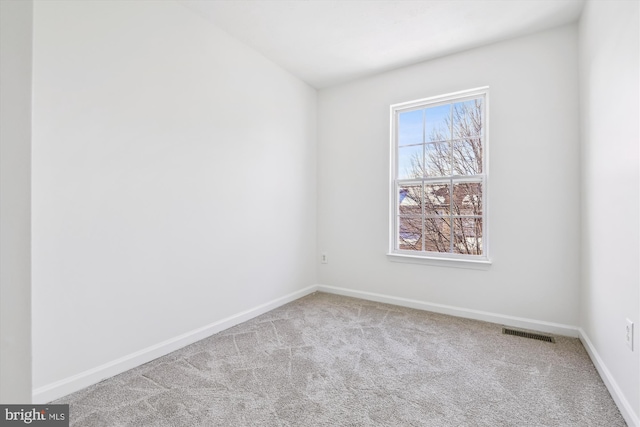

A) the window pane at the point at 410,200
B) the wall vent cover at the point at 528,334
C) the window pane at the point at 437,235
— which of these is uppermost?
the window pane at the point at 410,200

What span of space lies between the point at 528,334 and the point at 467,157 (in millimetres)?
1769

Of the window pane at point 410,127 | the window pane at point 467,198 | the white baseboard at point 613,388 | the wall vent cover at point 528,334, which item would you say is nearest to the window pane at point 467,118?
the window pane at point 410,127

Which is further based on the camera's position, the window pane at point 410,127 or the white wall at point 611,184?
the window pane at point 410,127

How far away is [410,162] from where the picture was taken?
341 cm

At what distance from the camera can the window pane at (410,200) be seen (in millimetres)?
3352

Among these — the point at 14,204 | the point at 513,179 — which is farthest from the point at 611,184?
the point at 14,204

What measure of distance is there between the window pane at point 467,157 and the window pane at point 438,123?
0.17 metres

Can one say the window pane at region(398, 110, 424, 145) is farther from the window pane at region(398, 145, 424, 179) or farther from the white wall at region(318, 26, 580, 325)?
the white wall at region(318, 26, 580, 325)

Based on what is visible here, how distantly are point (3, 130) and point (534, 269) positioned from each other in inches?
134

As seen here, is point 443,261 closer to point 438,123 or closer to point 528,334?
point 528,334

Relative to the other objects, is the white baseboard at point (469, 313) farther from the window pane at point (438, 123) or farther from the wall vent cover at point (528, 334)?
the window pane at point (438, 123)

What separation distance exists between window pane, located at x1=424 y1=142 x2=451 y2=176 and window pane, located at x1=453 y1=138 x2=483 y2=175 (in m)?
0.07

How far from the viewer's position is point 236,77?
2.81 meters

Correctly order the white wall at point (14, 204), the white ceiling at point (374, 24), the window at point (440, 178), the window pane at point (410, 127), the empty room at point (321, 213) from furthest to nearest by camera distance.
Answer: the window pane at point (410, 127) → the window at point (440, 178) → the white ceiling at point (374, 24) → the empty room at point (321, 213) → the white wall at point (14, 204)
